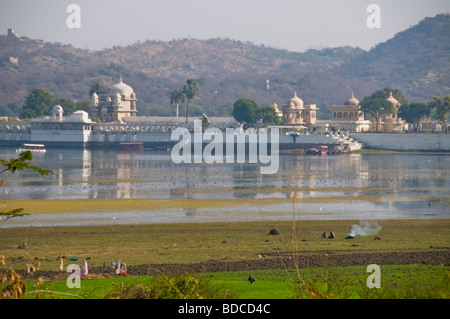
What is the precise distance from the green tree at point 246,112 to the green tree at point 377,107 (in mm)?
18263

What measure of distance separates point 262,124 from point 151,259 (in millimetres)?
97874

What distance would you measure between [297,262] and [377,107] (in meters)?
101

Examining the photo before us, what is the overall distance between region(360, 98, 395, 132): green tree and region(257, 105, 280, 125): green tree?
15.0 meters

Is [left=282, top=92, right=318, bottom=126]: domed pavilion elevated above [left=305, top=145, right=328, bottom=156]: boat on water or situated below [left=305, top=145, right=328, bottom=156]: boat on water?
above

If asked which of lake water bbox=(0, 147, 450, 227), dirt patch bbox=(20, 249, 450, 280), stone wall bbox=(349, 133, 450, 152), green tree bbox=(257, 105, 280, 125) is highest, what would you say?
green tree bbox=(257, 105, 280, 125)

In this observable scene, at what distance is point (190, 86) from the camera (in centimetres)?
12669

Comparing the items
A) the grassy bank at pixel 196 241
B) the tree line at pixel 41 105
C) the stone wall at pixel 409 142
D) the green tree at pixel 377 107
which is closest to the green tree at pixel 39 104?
the tree line at pixel 41 105

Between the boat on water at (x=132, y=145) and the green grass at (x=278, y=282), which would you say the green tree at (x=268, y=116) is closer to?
the boat on water at (x=132, y=145)

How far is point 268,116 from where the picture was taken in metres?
117

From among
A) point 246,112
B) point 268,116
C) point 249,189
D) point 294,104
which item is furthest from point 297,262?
point 294,104

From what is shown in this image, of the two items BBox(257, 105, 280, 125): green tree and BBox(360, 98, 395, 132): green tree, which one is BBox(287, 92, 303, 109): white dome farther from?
BBox(360, 98, 395, 132): green tree

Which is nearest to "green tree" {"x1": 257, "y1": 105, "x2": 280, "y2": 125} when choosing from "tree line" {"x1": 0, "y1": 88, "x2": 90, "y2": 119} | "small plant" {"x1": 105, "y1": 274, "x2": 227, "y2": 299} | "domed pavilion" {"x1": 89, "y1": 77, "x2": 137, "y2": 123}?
"domed pavilion" {"x1": 89, "y1": 77, "x2": 137, "y2": 123}

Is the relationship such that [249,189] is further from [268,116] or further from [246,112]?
[246,112]

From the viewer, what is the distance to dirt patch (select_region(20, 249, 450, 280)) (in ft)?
69.5
